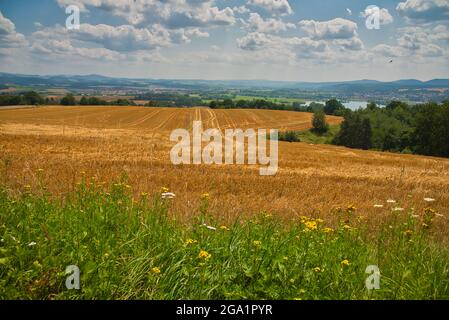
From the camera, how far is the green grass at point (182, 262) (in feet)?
10.4

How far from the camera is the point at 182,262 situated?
3508 millimetres

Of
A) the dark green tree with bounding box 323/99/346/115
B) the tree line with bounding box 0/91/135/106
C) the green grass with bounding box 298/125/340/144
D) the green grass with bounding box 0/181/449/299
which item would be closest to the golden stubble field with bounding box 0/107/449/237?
the green grass with bounding box 0/181/449/299

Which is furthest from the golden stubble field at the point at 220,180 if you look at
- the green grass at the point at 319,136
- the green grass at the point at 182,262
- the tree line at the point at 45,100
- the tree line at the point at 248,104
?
the tree line at the point at 248,104

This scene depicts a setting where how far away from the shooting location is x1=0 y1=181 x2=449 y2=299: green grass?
3.18 meters

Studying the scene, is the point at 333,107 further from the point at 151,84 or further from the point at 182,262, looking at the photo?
the point at 182,262

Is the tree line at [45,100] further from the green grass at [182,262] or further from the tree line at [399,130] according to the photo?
the green grass at [182,262]

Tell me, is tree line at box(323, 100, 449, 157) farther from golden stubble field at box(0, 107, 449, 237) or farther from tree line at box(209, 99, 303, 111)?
golden stubble field at box(0, 107, 449, 237)

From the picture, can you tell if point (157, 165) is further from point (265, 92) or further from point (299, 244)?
point (265, 92)

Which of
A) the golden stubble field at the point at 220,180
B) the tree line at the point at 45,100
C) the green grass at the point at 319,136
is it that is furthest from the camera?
the tree line at the point at 45,100

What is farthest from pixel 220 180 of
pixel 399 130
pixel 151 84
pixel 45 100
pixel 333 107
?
pixel 333 107

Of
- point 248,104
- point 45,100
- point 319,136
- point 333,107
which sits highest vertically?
point 45,100

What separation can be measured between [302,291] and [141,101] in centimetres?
10436

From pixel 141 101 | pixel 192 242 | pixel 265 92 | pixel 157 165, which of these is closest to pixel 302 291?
pixel 192 242
